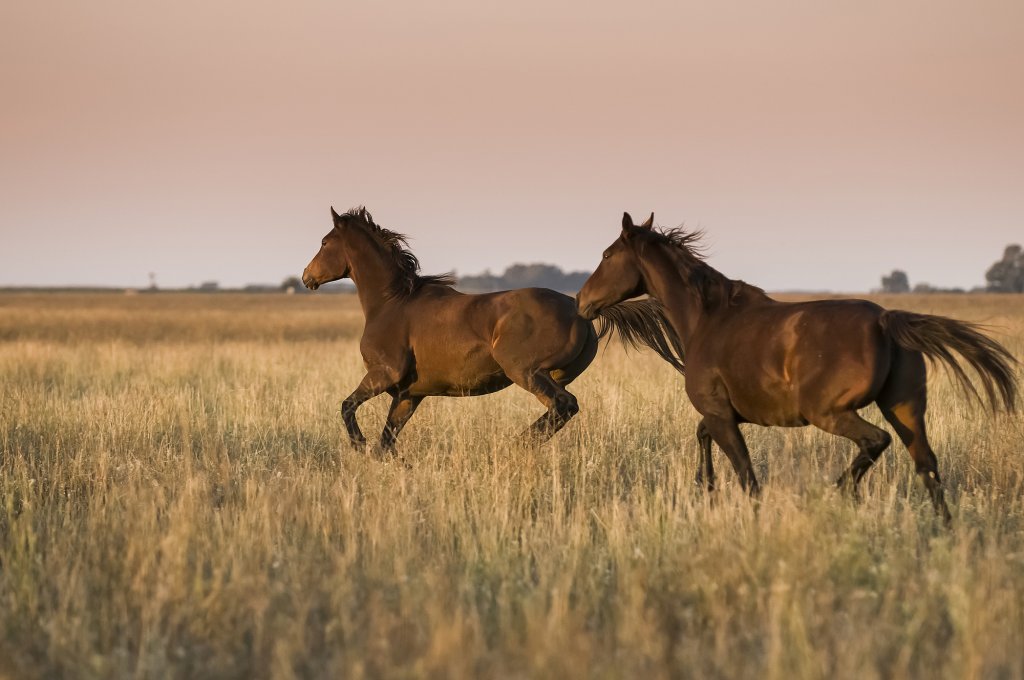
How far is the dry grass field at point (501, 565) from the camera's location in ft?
12.8

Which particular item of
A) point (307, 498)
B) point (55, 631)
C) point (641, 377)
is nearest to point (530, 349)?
point (307, 498)

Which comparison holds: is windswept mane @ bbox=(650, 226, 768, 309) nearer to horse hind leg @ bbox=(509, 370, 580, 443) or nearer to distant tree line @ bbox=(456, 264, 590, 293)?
horse hind leg @ bbox=(509, 370, 580, 443)

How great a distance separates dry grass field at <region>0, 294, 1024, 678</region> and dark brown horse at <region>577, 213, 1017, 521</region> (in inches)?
13.0

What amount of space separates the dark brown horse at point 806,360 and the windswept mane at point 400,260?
8.90 ft

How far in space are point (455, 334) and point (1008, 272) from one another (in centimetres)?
Result: 11794

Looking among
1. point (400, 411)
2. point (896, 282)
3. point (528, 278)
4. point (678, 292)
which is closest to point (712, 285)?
point (678, 292)

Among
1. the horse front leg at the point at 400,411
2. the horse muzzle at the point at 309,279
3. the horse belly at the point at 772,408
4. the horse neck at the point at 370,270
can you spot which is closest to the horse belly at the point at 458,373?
Result: the horse front leg at the point at 400,411

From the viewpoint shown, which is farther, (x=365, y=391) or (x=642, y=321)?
(x=365, y=391)

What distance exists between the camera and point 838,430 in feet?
19.9

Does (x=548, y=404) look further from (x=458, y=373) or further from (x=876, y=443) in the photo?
(x=876, y=443)

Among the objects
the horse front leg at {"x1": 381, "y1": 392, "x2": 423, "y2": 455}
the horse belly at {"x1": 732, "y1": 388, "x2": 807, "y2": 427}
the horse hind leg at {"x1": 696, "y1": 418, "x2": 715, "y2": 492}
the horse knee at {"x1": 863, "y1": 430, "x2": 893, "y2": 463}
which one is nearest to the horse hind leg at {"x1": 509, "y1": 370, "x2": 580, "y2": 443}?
the horse front leg at {"x1": 381, "y1": 392, "x2": 423, "y2": 455}

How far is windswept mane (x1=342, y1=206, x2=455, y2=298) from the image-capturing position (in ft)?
30.5

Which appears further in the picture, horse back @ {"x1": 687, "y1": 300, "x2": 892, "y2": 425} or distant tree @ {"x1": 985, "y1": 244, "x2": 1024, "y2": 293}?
distant tree @ {"x1": 985, "y1": 244, "x2": 1024, "y2": 293}

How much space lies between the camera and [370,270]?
9344 millimetres
